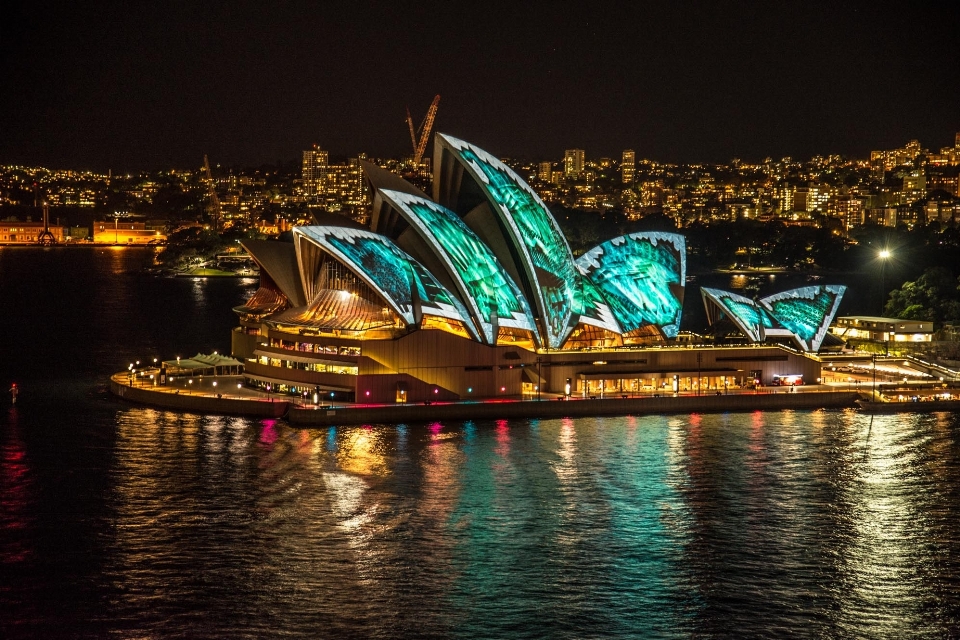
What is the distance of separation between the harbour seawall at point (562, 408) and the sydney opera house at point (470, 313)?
3.58 ft

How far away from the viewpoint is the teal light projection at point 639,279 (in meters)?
41.2

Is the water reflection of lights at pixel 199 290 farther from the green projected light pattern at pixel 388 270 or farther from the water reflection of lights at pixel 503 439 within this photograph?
the water reflection of lights at pixel 503 439

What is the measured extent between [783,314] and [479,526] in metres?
21.6

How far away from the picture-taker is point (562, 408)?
35.9 meters

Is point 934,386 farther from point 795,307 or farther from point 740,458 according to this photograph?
point 740,458

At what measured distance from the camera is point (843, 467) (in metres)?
29.9

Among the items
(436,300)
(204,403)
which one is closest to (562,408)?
(436,300)

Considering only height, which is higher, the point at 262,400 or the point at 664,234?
the point at 664,234

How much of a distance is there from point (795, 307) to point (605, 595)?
2485cm

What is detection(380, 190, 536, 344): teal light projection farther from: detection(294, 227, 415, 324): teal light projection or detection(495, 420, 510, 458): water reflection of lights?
detection(495, 420, 510, 458): water reflection of lights

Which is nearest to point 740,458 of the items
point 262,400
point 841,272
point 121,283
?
point 262,400

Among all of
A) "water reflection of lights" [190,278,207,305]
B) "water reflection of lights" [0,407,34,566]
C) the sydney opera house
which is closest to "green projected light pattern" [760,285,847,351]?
the sydney opera house

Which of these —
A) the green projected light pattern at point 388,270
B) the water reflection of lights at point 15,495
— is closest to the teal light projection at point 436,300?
the green projected light pattern at point 388,270

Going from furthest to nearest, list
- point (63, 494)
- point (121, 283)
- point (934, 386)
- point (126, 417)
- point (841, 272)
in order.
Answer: point (841, 272) < point (121, 283) < point (934, 386) < point (126, 417) < point (63, 494)
